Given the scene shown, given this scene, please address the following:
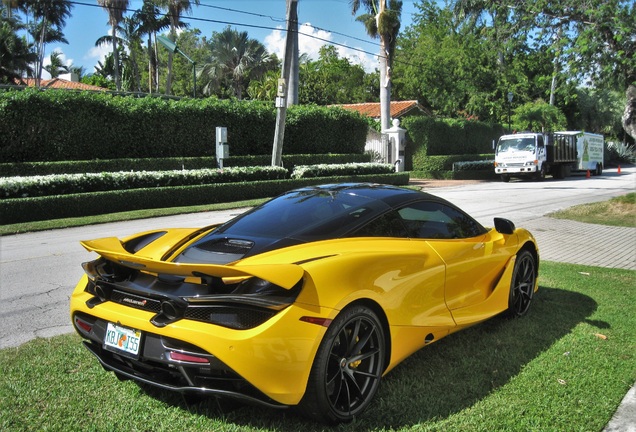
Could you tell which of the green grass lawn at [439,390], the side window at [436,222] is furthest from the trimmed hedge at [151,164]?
the side window at [436,222]

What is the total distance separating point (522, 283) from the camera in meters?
5.12

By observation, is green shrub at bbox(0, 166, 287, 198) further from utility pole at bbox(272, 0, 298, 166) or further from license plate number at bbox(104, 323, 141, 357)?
license plate number at bbox(104, 323, 141, 357)

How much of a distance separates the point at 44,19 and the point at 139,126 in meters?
34.3

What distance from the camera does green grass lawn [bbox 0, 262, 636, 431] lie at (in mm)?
3137

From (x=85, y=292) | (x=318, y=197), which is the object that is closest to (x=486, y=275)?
(x=318, y=197)

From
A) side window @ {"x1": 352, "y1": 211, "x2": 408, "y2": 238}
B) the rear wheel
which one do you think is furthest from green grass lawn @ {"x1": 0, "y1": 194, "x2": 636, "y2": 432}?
the rear wheel

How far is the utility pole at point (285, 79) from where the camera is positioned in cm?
2041

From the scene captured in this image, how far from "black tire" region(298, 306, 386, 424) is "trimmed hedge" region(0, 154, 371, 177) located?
16191 mm

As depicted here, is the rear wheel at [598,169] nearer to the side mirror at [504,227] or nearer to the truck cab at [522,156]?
the truck cab at [522,156]

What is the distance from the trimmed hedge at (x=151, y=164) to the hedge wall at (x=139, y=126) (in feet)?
3.79

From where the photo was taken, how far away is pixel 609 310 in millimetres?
5445

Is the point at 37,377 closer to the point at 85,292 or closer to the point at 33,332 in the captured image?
the point at 85,292

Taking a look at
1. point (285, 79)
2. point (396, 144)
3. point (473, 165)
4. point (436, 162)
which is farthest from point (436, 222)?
point (473, 165)

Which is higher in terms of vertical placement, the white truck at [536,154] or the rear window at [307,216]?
the white truck at [536,154]
